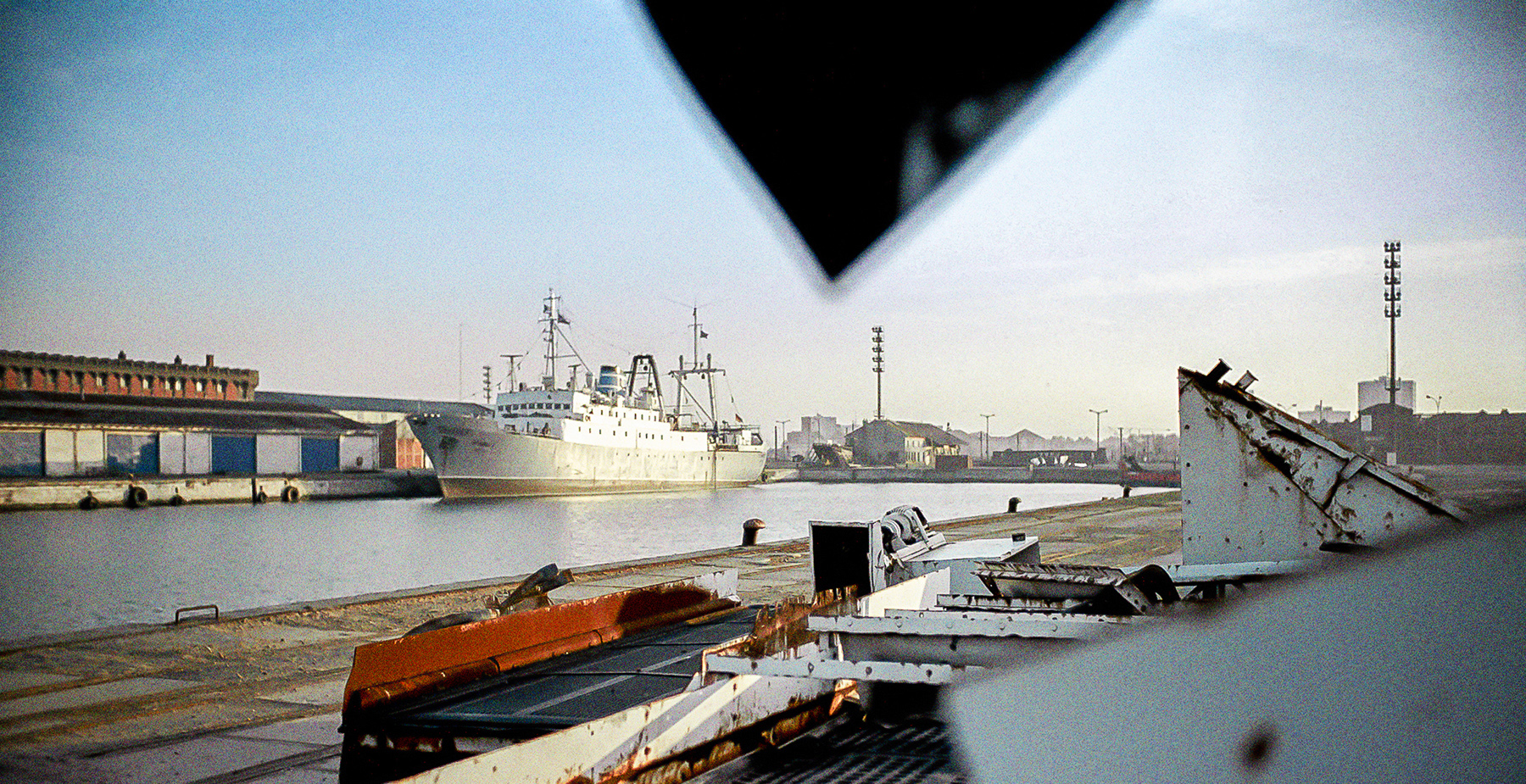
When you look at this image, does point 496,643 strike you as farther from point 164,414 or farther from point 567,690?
point 164,414

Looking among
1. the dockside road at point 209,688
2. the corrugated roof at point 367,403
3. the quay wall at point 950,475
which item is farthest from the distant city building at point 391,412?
the dockside road at point 209,688

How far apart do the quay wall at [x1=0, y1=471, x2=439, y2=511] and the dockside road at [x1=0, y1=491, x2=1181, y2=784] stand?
1406 inches

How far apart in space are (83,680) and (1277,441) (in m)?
7.01

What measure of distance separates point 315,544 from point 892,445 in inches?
2686

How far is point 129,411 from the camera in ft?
153

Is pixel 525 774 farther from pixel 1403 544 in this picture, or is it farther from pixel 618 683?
pixel 1403 544

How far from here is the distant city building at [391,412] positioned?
70438 mm

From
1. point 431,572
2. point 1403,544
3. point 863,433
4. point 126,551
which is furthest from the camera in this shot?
point 863,433

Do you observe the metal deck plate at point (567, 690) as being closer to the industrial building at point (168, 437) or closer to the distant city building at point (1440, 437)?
the distant city building at point (1440, 437)

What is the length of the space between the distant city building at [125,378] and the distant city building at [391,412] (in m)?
7.86

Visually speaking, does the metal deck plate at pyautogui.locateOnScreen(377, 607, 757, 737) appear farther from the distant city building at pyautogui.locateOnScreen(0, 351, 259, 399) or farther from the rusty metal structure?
the distant city building at pyautogui.locateOnScreen(0, 351, 259, 399)

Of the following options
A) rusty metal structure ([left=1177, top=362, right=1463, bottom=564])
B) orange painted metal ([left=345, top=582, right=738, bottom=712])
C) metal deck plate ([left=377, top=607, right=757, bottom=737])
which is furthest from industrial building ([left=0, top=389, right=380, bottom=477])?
rusty metal structure ([left=1177, top=362, right=1463, bottom=564])

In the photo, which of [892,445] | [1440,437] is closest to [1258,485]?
[1440,437]

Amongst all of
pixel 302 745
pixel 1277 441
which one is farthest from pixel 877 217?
pixel 302 745
